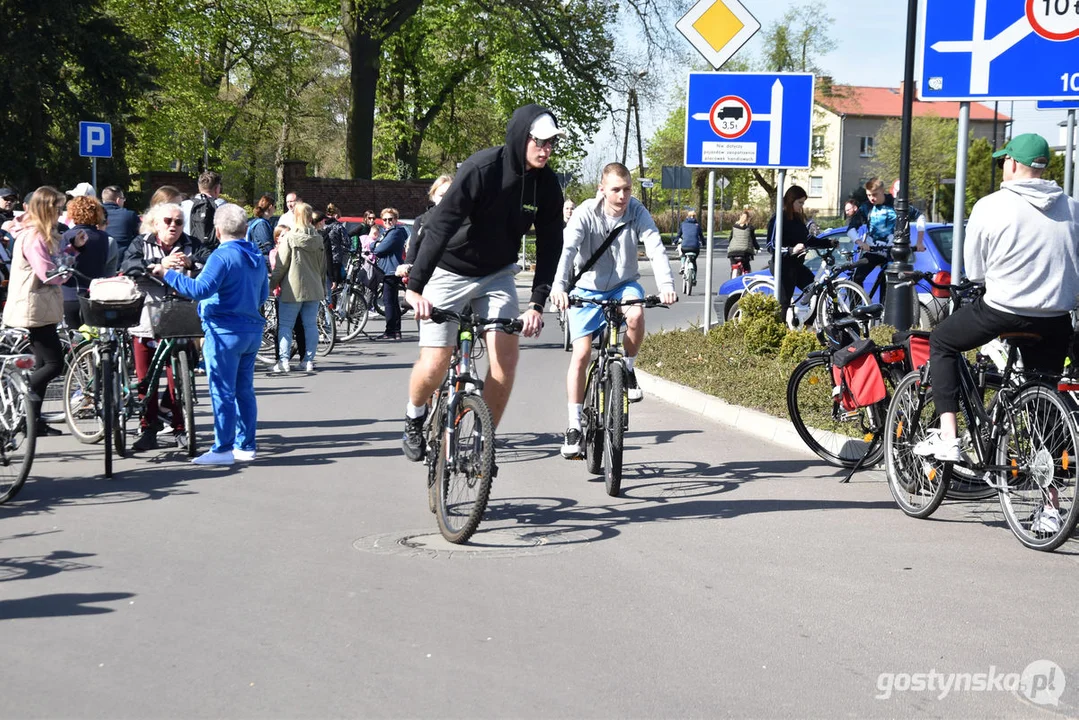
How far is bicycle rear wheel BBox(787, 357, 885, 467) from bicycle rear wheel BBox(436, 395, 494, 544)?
2799 millimetres

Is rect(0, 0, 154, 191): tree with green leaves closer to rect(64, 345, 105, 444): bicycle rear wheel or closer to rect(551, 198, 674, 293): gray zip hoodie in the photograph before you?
rect(64, 345, 105, 444): bicycle rear wheel

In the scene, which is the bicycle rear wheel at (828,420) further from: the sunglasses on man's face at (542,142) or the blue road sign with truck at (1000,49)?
the sunglasses on man's face at (542,142)

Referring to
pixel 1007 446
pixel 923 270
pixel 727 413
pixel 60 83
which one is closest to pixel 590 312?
pixel 727 413

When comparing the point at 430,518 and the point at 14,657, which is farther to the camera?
the point at 430,518

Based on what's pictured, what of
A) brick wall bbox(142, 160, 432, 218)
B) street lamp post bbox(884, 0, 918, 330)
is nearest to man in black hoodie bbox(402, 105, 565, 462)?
street lamp post bbox(884, 0, 918, 330)

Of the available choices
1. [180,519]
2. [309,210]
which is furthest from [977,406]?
[309,210]

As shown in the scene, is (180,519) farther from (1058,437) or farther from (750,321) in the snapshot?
(750,321)

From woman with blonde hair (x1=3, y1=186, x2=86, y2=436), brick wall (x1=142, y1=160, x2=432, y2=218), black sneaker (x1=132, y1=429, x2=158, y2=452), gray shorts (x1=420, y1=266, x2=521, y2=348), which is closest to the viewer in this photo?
gray shorts (x1=420, y1=266, x2=521, y2=348)

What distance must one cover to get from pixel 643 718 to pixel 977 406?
3220mm

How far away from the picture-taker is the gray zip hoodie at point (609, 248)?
834cm

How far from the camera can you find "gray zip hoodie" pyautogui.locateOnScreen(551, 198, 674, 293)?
834cm

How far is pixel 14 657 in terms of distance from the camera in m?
4.73

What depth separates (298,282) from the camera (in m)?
14.7

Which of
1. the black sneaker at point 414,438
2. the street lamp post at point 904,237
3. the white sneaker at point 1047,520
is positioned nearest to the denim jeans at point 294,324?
the street lamp post at point 904,237
